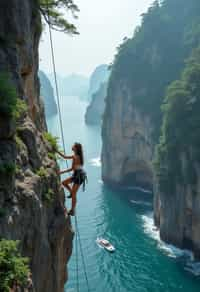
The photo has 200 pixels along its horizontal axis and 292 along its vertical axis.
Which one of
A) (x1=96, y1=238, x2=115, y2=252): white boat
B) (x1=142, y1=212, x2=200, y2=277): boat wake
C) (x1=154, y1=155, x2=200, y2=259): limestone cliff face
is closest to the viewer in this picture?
(x1=142, y1=212, x2=200, y2=277): boat wake

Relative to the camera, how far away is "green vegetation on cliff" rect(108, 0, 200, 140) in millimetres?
57656

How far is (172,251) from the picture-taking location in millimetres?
35562

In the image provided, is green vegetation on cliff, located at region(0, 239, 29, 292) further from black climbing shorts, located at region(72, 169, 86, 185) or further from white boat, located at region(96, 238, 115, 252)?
white boat, located at region(96, 238, 115, 252)

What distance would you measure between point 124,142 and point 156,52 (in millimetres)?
15225

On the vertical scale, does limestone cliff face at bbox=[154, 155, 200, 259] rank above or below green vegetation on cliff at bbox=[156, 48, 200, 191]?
below

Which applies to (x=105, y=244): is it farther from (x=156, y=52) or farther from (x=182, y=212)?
(x=156, y=52)

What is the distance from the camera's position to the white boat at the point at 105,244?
1370 inches

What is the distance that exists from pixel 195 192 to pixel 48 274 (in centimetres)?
2751

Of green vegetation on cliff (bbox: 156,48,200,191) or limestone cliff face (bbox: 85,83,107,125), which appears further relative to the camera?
limestone cliff face (bbox: 85,83,107,125)

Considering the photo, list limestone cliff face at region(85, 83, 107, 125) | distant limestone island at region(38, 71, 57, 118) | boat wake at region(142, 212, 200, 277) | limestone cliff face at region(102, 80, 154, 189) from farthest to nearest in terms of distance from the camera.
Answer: distant limestone island at region(38, 71, 57, 118) < limestone cliff face at region(85, 83, 107, 125) < limestone cliff face at region(102, 80, 154, 189) < boat wake at region(142, 212, 200, 277)

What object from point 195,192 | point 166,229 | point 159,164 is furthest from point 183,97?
point 166,229

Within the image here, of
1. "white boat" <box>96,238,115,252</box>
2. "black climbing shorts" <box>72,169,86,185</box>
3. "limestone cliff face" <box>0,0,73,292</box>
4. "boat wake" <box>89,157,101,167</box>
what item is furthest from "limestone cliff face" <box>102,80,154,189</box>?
"black climbing shorts" <box>72,169,86,185</box>

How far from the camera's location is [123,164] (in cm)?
5978

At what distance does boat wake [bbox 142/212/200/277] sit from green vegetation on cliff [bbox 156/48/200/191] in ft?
16.8
